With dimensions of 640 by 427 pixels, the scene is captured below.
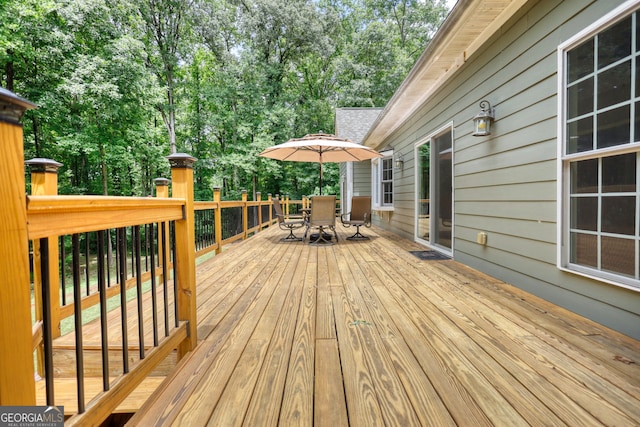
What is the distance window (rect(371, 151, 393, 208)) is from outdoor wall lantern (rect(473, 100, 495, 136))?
13.3 ft

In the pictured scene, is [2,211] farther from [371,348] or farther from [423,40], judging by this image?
[423,40]

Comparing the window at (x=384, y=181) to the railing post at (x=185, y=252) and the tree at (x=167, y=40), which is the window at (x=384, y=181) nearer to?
the railing post at (x=185, y=252)

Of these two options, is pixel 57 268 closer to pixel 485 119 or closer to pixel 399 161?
pixel 485 119

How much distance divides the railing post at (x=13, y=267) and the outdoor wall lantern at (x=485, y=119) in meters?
3.54

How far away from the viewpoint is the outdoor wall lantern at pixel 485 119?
3.13 metres

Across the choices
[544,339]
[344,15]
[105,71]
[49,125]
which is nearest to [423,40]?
[344,15]

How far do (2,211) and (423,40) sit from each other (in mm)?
22358

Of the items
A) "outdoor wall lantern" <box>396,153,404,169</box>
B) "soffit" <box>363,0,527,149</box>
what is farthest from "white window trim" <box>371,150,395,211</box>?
"soffit" <box>363,0,527,149</box>

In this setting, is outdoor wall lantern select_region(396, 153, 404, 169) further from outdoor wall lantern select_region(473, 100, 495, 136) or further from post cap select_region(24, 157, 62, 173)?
post cap select_region(24, 157, 62, 173)

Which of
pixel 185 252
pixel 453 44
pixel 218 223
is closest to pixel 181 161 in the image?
pixel 185 252

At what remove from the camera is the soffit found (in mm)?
2789

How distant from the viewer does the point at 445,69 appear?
4.11m

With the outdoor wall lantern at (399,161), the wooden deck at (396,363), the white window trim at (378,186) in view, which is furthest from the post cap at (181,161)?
the white window trim at (378,186)

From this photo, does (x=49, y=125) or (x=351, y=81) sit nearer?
(x=49, y=125)
